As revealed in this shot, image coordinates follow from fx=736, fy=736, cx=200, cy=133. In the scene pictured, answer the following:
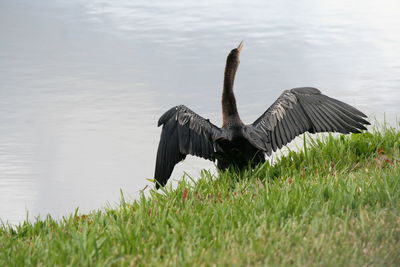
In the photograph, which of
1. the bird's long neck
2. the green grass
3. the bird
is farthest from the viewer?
the bird's long neck

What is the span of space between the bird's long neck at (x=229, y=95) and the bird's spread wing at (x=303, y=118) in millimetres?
224

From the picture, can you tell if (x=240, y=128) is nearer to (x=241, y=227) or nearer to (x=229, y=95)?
(x=229, y=95)

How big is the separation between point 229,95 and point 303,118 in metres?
0.68

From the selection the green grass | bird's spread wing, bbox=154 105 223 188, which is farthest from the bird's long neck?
the green grass

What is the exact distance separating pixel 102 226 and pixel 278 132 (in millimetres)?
2032

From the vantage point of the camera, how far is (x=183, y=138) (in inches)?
236

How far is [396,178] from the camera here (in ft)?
16.5

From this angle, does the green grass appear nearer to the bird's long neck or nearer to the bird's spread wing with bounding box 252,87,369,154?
the bird's spread wing with bounding box 252,87,369,154

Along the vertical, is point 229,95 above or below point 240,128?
above

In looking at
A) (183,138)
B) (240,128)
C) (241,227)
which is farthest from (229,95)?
(241,227)

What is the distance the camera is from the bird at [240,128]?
5961 mm

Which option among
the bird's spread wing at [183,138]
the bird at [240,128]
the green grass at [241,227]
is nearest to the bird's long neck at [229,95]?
the bird at [240,128]

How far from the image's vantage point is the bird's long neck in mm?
6176

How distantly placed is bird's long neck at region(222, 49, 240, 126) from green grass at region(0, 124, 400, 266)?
0.50 m
